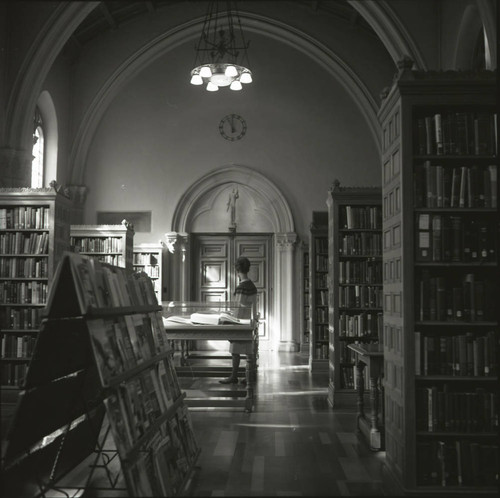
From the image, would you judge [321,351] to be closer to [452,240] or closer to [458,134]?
[452,240]

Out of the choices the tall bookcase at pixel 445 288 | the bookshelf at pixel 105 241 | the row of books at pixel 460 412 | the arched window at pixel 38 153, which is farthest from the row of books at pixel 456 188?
the arched window at pixel 38 153

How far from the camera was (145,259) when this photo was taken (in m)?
12.3

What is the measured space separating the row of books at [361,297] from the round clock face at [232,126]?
671 cm

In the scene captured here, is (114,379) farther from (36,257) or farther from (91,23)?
(91,23)

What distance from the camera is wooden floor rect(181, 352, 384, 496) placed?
385 cm

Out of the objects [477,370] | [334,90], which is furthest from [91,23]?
[477,370]

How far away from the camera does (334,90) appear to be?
42.1 ft

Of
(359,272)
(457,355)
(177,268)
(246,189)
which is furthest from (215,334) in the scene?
(246,189)

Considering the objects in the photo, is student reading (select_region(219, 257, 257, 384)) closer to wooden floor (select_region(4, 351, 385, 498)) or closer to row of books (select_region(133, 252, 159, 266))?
wooden floor (select_region(4, 351, 385, 498))

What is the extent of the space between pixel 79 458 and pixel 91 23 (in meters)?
10.2

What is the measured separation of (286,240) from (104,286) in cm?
952

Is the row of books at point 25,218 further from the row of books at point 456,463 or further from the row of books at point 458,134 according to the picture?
the row of books at point 456,463

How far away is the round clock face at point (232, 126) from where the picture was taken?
1284cm

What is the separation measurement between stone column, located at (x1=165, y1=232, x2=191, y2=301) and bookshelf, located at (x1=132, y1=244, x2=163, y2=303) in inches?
15.5
